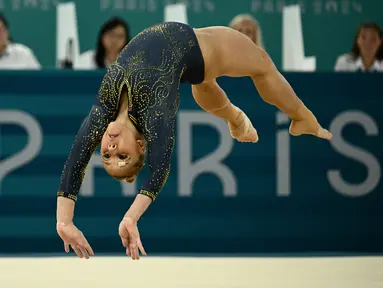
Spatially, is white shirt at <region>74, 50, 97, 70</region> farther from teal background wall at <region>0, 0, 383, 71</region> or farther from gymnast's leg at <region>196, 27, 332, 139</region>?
gymnast's leg at <region>196, 27, 332, 139</region>

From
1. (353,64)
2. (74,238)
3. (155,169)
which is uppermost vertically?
(353,64)

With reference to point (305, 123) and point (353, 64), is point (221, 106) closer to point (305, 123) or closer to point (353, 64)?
point (305, 123)

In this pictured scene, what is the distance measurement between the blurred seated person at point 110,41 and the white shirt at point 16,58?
0.52m

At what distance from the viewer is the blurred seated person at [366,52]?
7.10 meters

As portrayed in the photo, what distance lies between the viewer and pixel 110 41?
6902mm

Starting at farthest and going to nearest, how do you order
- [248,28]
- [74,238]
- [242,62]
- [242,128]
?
[248,28] < [242,128] < [242,62] < [74,238]

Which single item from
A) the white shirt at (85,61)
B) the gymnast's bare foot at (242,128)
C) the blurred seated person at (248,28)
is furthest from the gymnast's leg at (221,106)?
the white shirt at (85,61)

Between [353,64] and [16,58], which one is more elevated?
[16,58]

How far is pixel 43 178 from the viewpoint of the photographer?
21.2ft

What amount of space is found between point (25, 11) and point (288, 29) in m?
2.36

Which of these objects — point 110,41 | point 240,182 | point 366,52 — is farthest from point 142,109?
point 366,52

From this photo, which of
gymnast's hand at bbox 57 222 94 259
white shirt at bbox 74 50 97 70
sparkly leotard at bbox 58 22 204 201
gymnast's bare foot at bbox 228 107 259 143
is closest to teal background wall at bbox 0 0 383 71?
white shirt at bbox 74 50 97 70

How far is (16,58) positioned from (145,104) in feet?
9.91

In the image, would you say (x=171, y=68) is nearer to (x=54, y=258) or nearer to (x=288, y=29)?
(x=54, y=258)
